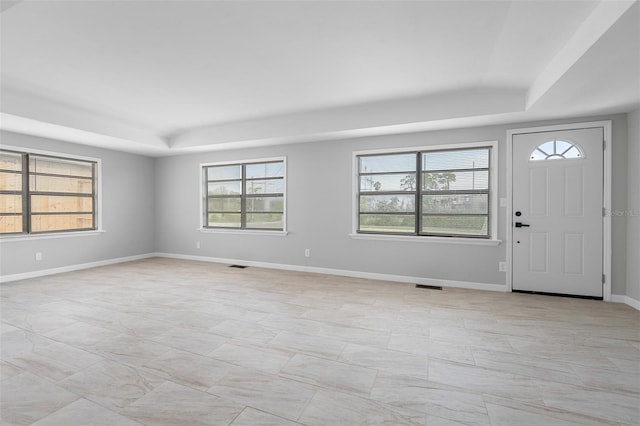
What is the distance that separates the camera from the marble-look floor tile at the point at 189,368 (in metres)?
2.02

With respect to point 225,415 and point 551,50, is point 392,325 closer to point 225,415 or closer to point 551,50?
point 225,415

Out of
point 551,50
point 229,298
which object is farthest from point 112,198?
point 551,50

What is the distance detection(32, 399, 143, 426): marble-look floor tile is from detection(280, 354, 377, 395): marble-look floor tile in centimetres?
98

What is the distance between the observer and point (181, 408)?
1.74 meters

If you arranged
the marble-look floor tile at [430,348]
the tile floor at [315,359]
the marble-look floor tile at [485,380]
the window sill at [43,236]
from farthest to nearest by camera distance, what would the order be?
1. the window sill at [43,236]
2. the marble-look floor tile at [430,348]
3. the marble-look floor tile at [485,380]
4. the tile floor at [315,359]

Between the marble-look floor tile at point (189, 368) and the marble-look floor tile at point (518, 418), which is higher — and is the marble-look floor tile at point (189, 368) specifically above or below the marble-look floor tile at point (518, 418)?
above

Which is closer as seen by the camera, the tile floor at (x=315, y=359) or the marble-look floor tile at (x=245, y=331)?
the tile floor at (x=315, y=359)

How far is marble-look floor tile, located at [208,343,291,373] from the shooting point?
222cm

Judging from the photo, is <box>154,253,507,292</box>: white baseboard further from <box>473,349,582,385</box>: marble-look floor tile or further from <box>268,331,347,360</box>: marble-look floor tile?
<box>268,331,347,360</box>: marble-look floor tile

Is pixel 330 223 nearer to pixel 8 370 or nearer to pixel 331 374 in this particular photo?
pixel 331 374

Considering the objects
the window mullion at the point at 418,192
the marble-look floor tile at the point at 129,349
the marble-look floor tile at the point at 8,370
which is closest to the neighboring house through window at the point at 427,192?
the window mullion at the point at 418,192

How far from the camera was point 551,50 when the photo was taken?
108 inches

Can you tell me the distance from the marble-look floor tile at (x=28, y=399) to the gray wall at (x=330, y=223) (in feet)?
12.6

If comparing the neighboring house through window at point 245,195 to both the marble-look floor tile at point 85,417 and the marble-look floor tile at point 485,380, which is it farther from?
the marble-look floor tile at point 85,417
